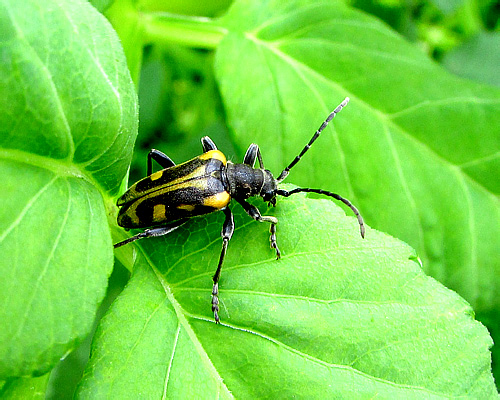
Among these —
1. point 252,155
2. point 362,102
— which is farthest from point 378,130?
point 252,155

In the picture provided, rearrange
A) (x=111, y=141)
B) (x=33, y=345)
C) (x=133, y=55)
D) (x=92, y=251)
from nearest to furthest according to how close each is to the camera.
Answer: (x=33, y=345)
(x=92, y=251)
(x=111, y=141)
(x=133, y=55)

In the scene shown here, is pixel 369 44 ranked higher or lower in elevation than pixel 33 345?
higher

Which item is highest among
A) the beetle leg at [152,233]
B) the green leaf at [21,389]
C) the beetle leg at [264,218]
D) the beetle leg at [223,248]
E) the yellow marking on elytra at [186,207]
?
the beetle leg at [264,218]

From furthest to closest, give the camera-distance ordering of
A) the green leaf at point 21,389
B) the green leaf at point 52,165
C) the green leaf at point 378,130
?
the green leaf at point 378,130
the green leaf at point 21,389
the green leaf at point 52,165

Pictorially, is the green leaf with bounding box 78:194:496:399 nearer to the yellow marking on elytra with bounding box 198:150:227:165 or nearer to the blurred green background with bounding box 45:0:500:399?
the yellow marking on elytra with bounding box 198:150:227:165

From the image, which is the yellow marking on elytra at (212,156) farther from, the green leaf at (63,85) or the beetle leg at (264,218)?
the green leaf at (63,85)

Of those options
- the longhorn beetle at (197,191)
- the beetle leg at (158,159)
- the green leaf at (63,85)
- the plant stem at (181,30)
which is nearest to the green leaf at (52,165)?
the green leaf at (63,85)

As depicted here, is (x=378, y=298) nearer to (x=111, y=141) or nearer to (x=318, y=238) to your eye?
(x=318, y=238)

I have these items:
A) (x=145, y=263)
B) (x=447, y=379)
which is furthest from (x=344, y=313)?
(x=145, y=263)
